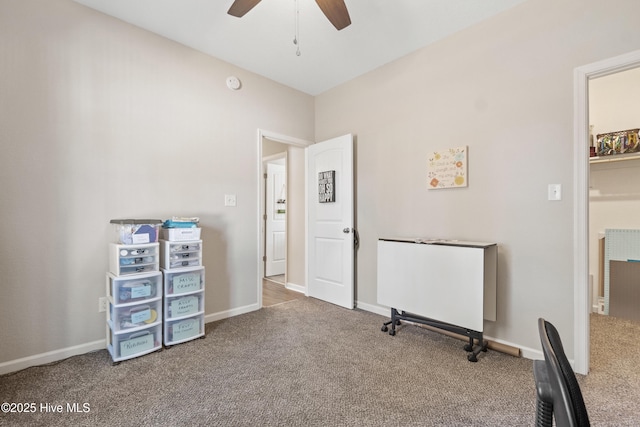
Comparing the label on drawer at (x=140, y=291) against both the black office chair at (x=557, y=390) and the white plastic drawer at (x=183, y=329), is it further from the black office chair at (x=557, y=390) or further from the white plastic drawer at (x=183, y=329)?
the black office chair at (x=557, y=390)

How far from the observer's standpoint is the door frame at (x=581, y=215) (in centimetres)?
196

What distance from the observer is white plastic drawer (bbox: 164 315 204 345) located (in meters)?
2.37

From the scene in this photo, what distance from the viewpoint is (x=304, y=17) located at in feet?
7.74

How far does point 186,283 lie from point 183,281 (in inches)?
1.2

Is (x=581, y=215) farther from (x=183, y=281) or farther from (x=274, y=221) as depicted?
(x=274, y=221)

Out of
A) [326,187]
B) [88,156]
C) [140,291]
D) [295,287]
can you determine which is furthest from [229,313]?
[88,156]

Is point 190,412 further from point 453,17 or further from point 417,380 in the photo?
point 453,17

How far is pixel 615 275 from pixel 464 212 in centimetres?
199

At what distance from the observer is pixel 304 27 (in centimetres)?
250

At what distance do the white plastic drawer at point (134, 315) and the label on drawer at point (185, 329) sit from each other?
0.55 feet

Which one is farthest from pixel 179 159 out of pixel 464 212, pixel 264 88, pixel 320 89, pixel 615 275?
pixel 615 275

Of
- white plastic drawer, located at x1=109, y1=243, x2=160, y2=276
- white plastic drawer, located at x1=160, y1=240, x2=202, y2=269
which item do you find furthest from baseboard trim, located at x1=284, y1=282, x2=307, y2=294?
white plastic drawer, located at x1=109, y1=243, x2=160, y2=276

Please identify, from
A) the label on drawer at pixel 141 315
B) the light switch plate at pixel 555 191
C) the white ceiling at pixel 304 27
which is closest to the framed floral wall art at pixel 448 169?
the light switch plate at pixel 555 191

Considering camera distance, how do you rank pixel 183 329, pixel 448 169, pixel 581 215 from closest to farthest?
pixel 581 215, pixel 183 329, pixel 448 169
